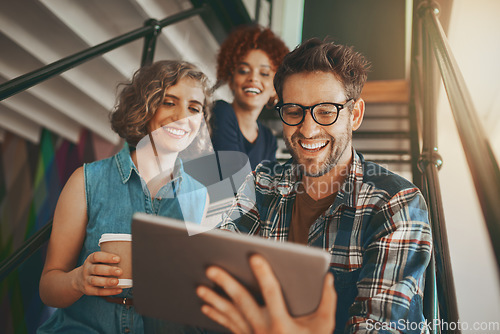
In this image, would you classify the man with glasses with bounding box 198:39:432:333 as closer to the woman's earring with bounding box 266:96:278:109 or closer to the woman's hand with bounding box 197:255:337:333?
the woman's hand with bounding box 197:255:337:333

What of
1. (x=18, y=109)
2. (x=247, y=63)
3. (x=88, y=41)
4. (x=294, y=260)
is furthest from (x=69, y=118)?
(x=294, y=260)

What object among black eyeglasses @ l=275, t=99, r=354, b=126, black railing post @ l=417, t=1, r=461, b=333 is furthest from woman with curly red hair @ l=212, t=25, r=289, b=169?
black railing post @ l=417, t=1, r=461, b=333

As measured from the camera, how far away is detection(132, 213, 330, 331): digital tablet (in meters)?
0.70

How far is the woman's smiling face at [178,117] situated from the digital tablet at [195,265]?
87cm

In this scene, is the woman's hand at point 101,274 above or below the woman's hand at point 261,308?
above

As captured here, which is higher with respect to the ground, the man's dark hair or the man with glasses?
the man's dark hair

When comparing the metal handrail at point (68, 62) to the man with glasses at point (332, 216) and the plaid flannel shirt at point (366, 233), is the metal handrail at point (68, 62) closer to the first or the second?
the man with glasses at point (332, 216)

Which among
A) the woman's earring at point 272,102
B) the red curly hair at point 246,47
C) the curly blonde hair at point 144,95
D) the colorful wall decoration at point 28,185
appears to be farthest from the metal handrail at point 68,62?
the colorful wall decoration at point 28,185

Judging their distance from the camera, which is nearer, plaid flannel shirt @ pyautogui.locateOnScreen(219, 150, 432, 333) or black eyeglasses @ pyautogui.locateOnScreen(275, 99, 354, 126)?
plaid flannel shirt @ pyautogui.locateOnScreen(219, 150, 432, 333)

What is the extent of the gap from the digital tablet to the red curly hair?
6.19ft

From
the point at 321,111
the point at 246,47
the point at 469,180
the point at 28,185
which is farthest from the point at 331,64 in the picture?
the point at 28,185

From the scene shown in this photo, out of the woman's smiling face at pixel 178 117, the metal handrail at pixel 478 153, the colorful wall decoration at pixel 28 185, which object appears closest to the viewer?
the metal handrail at pixel 478 153

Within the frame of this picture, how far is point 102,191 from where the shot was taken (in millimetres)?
1414

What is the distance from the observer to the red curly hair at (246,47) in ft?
8.39
